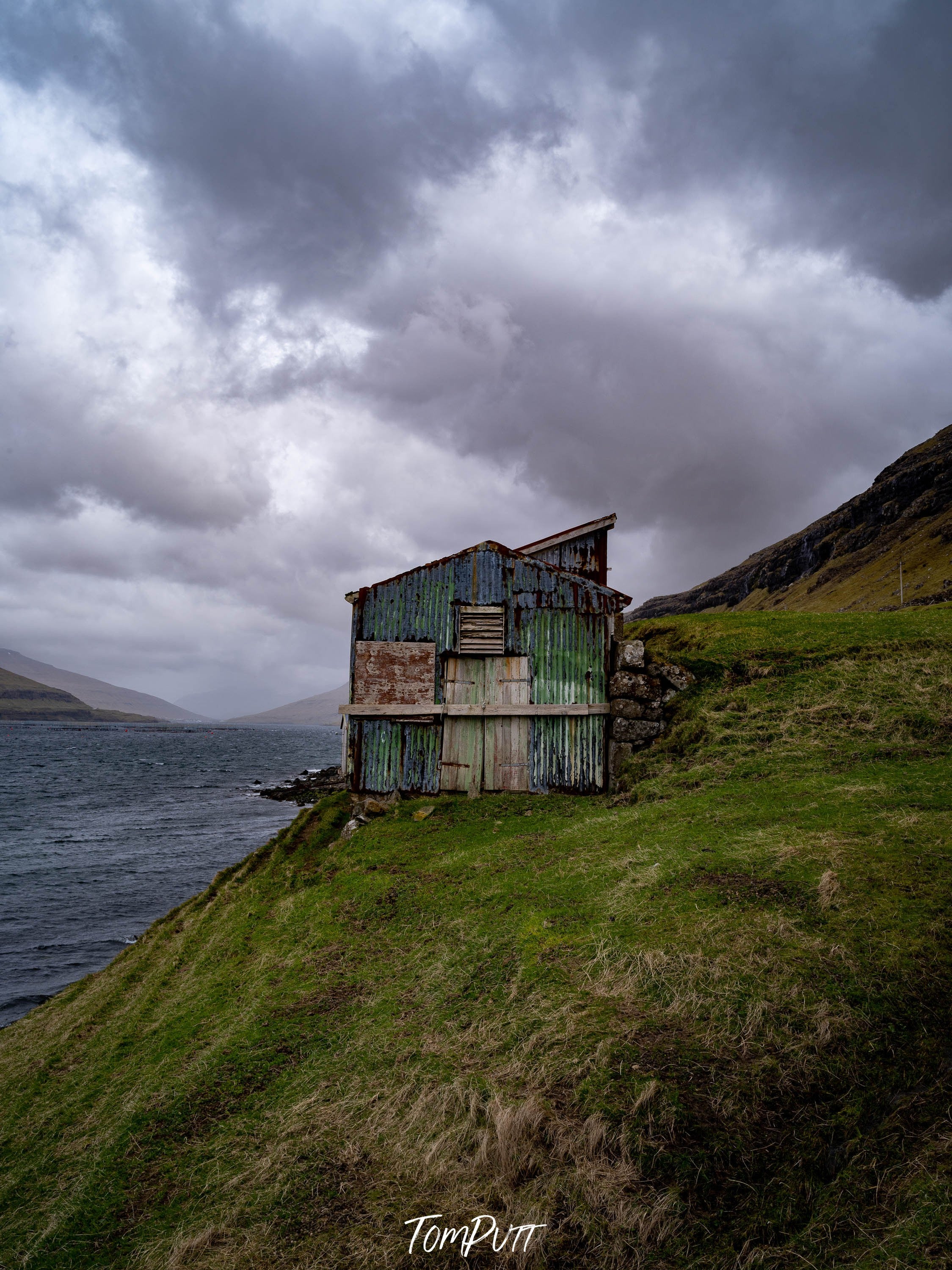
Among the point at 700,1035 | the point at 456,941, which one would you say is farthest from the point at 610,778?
the point at 700,1035

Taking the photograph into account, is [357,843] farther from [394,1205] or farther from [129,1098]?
[394,1205]

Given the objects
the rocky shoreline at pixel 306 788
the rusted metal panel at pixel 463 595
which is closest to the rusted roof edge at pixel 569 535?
the rusted metal panel at pixel 463 595

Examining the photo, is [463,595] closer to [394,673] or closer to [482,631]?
[482,631]

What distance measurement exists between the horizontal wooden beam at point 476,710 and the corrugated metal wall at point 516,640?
0.22 meters

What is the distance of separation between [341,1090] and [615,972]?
3060mm

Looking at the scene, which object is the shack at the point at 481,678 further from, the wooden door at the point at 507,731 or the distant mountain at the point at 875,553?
the distant mountain at the point at 875,553

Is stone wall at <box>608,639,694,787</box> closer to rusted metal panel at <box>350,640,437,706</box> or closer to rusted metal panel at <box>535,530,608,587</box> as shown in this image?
rusted metal panel at <box>350,640,437,706</box>

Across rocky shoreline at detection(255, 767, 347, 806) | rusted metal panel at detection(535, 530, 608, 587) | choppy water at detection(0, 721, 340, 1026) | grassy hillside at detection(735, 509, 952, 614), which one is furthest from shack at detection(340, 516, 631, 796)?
grassy hillside at detection(735, 509, 952, 614)

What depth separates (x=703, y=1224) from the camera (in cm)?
404

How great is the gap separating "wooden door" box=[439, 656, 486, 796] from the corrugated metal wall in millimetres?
268

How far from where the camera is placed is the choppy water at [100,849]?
62.9 ft

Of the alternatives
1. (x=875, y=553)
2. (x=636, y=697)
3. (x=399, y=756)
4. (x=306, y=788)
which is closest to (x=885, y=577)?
(x=875, y=553)

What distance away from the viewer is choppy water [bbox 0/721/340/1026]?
62.9 ft

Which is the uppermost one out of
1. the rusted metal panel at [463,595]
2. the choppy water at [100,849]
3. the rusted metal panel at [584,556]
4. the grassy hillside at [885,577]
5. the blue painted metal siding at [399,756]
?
the grassy hillside at [885,577]
